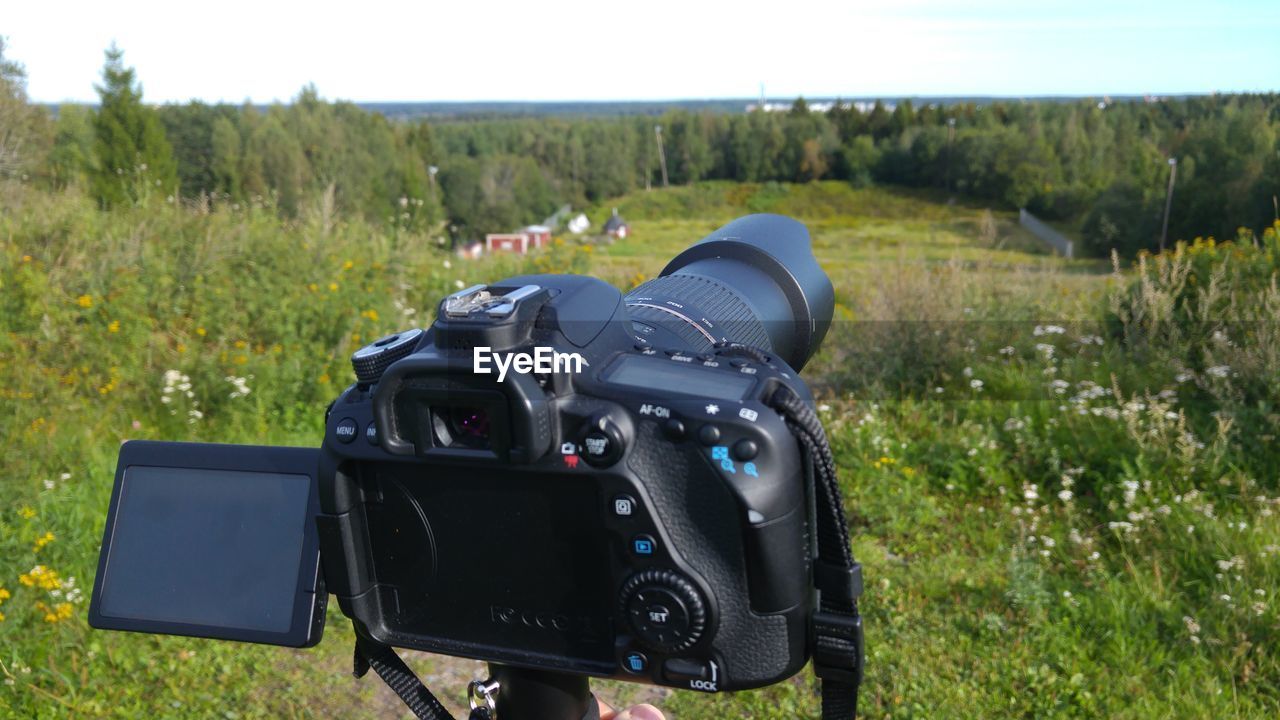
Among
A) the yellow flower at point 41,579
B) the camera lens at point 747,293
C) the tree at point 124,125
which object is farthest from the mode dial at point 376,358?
the tree at point 124,125

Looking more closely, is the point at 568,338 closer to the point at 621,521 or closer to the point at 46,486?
the point at 621,521

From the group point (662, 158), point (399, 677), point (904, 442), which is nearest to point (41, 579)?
point (399, 677)

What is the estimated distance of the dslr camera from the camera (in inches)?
40.8

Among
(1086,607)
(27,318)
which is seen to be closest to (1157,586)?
(1086,607)

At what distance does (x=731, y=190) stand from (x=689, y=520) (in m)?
30.5

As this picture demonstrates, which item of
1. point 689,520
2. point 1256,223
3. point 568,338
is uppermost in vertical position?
point 568,338

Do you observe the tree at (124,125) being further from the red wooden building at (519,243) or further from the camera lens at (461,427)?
the camera lens at (461,427)

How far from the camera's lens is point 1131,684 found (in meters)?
2.58

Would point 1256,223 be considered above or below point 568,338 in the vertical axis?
below

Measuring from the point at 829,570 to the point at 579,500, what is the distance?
304mm

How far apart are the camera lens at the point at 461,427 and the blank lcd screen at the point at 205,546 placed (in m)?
0.28

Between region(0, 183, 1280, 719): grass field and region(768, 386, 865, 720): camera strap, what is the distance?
163 centimetres

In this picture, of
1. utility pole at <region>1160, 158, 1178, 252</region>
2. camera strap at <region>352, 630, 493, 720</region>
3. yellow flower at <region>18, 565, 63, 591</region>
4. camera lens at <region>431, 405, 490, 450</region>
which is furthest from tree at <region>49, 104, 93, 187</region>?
utility pole at <region>1160, 158, 1178, 252</region>

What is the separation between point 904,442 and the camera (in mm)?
4016
